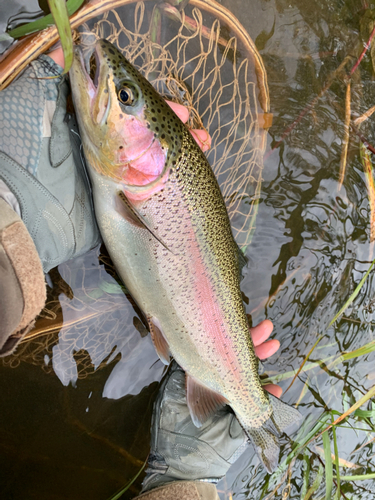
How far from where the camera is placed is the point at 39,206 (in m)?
1.14

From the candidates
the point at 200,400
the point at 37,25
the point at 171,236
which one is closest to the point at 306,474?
the point at 200,400

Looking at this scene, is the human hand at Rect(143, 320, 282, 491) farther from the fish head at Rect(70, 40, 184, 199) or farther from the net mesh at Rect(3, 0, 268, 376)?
the fish head at Rect(70, 40, 184, 199)

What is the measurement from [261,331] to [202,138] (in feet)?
3.74

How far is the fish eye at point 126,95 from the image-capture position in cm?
109

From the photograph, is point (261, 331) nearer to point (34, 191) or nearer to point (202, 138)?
point (202, 138)

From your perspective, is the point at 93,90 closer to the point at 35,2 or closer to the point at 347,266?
the point at 35,2

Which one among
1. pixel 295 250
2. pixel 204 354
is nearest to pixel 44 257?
pixel 204 354

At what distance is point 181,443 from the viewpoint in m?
1.76

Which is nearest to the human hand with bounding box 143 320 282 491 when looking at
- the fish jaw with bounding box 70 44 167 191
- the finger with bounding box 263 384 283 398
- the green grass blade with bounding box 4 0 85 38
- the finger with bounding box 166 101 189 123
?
the finger with bounding box 263 384 283 398

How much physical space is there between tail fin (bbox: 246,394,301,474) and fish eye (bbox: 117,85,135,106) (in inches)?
60.4

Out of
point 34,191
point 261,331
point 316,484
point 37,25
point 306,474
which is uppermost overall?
point 37,25

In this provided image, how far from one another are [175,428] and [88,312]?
2.61 ft

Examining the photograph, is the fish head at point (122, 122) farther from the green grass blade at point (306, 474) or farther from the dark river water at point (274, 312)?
the green grass blade at point (306, 474)

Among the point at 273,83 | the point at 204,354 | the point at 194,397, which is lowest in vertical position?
the point at 194,397
